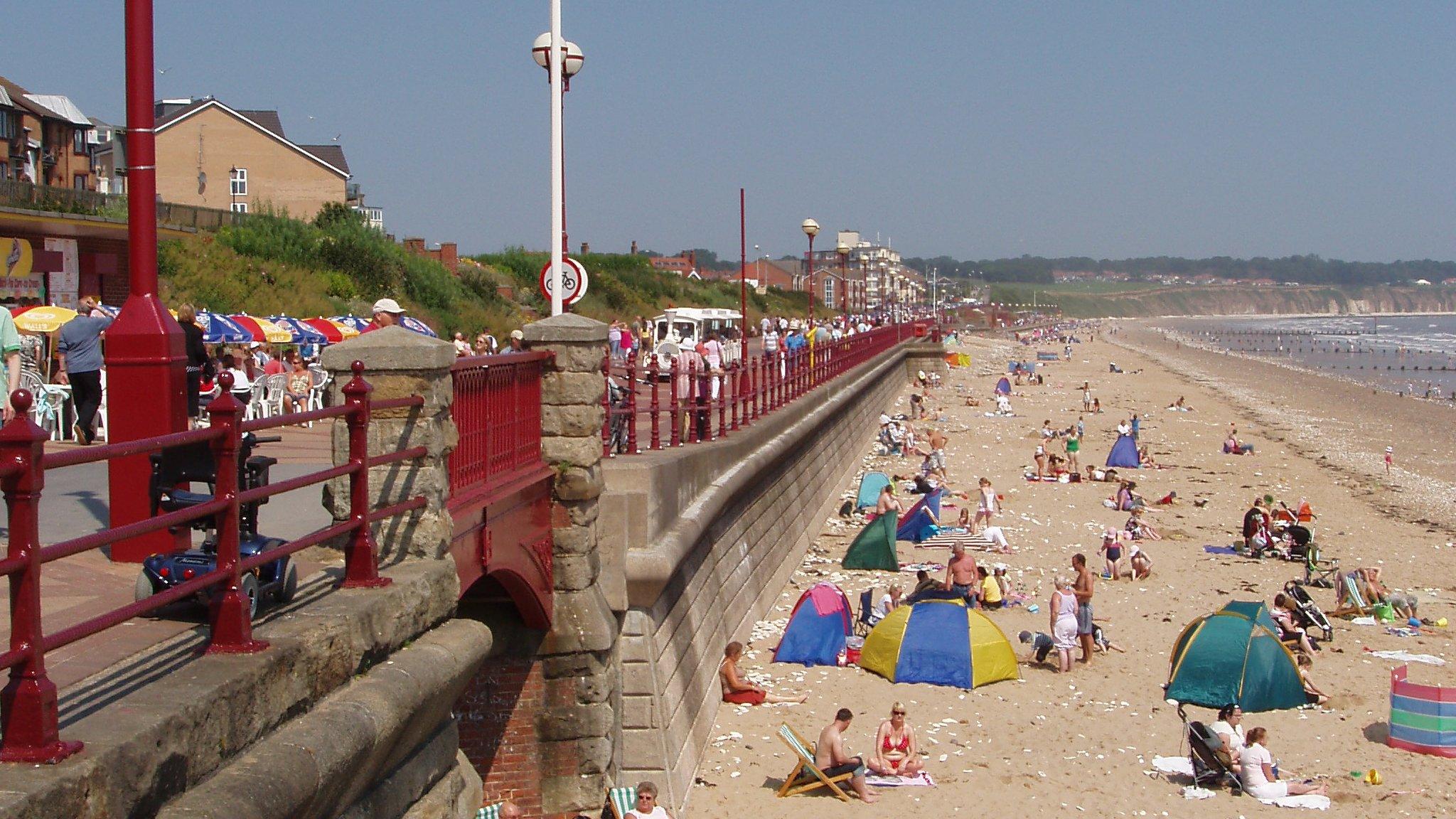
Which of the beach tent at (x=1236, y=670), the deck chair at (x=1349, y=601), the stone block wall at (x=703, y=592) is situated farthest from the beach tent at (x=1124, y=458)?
the beach tent at (x=1236, y=670)

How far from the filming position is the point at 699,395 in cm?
1541

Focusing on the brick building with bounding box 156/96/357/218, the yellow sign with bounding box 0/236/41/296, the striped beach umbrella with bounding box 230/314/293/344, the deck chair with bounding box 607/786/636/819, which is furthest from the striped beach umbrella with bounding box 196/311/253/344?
the brick building with bounding box 156/96/357/218

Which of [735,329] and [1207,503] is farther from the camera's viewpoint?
[735,329]

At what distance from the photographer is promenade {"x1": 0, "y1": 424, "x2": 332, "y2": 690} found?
4547 mm

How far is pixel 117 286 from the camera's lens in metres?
25.2

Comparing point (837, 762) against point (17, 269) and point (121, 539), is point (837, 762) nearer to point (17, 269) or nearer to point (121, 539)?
point (121, 539)

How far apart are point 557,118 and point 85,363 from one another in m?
4.57

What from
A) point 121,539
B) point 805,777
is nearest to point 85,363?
point 805,777

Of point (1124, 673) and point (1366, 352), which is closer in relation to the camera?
point (1124, 673)

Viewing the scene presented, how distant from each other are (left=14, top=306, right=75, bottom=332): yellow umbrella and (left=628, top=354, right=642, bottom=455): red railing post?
321 inches

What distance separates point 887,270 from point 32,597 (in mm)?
147109

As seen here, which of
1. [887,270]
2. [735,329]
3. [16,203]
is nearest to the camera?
[16,203]

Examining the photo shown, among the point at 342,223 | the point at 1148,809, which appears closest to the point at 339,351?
the point at 1148,809

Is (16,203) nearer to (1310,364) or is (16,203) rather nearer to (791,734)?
(791,734)
